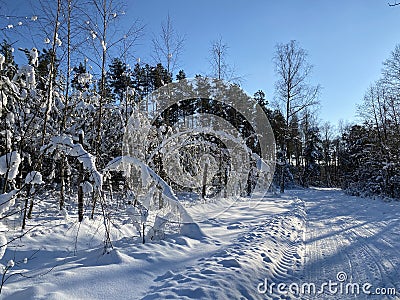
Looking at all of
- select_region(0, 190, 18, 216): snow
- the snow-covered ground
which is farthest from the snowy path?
select_region(0, 190, 18, 216): snow

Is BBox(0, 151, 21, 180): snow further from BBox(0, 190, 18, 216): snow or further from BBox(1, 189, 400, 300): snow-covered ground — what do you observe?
BBox(1, 189, 400, 300): snow-covered ground

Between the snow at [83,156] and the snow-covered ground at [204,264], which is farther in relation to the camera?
the snow at [83,156]

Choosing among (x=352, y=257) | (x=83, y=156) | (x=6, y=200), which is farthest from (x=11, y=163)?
(x=352, y=257)

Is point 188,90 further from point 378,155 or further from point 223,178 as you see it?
point 378,155

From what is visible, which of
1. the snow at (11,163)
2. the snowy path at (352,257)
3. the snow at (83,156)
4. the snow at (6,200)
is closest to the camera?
the snow at (6,200)

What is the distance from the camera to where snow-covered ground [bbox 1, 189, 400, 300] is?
10.2 feet

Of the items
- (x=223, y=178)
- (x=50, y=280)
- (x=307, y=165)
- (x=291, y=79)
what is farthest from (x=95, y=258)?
(x=307, y=165)

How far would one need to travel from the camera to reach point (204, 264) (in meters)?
3.97

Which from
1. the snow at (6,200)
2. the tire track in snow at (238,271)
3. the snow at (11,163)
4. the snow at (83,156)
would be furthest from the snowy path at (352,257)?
the snow at (11,163)

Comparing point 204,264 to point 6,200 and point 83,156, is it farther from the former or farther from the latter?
point 6,200

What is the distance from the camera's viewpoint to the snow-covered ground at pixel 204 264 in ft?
10.2

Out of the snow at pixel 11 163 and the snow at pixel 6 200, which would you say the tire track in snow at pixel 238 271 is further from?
the snow at pixel 11 163

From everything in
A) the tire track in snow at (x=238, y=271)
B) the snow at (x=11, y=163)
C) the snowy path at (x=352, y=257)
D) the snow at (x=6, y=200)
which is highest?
the snow at (x=11, y=163)

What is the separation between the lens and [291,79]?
61.9 feet
